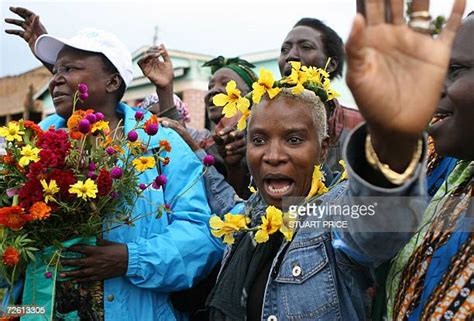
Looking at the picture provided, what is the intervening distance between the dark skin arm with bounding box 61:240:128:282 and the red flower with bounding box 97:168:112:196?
0.94 feet

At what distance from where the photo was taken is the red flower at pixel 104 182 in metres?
2.41

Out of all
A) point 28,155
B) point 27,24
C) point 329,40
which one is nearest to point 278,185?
point 28,155

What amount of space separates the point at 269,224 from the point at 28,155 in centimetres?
100

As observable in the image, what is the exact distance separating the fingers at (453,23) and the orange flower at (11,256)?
1725 millimetres

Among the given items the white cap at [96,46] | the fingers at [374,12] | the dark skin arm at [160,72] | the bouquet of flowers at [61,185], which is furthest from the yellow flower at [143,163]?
the dark skin arm at [160,72]

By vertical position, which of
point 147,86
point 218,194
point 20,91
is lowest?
point 20,91

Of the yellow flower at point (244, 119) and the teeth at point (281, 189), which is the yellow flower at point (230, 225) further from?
the yellow flower at point (244, 119)

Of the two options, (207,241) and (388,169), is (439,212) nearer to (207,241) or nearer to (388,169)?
(388,169)

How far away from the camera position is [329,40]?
4094 millimetres

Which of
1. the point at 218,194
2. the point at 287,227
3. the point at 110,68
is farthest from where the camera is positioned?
the point at 110,68

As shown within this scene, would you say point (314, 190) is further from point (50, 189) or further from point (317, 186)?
point (50, 189)

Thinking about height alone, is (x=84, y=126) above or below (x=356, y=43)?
below

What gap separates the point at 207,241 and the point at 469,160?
143cm

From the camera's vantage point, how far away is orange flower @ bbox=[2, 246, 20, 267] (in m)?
2.28
